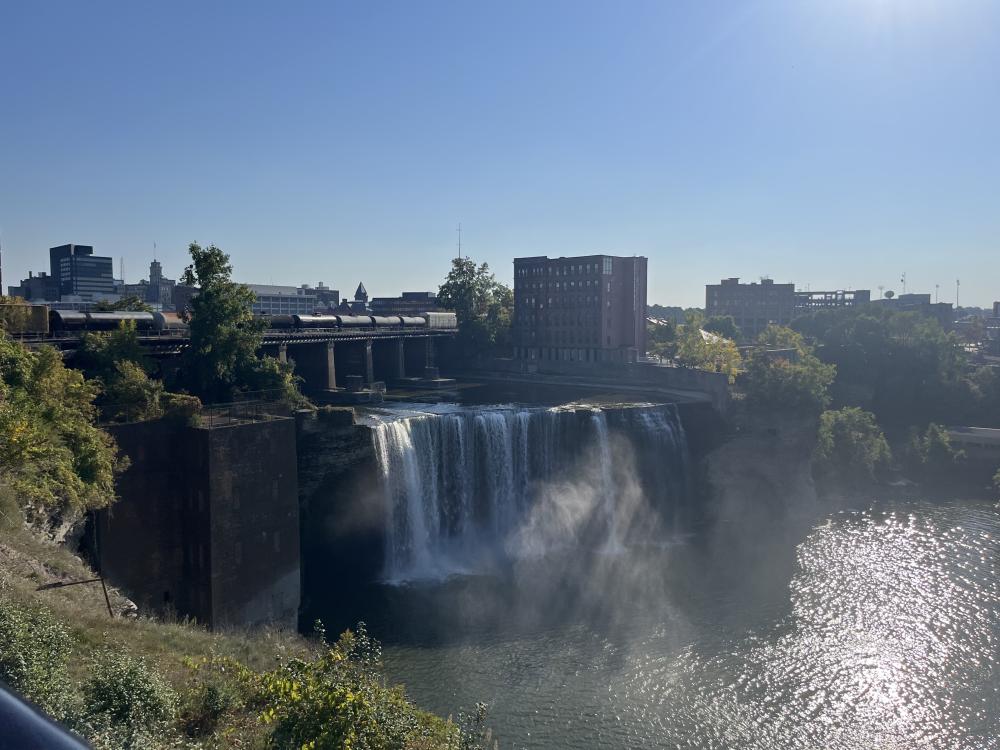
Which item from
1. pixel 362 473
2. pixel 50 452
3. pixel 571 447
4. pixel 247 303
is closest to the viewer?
pixel 50 452

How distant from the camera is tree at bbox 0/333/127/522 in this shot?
24.8 m

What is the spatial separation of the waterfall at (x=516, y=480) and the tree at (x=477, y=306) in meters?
31.5

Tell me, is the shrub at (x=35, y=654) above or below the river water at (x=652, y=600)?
above

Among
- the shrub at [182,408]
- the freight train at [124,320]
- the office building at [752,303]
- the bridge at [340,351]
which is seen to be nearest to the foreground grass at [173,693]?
the shrub at [182,408]

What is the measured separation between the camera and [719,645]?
3488 cm

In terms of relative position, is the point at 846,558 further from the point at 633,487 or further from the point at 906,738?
the point at 906,738

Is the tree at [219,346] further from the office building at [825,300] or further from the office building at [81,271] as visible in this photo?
Answer: the office building at [825,300]

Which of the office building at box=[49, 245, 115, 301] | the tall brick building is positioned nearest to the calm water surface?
the tall brick building

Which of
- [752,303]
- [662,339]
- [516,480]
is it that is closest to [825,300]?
[752,303]

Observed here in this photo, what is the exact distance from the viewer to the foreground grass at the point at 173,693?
41.9ft

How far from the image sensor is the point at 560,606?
129ft

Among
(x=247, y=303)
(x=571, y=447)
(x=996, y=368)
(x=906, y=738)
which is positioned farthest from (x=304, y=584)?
(x=996, y=368)

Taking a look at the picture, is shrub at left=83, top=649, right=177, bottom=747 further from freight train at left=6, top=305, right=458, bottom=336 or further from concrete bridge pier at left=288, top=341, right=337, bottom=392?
concrete bridge pier at left=288, top=341, right=337, bottom=392

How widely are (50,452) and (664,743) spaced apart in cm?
2358
